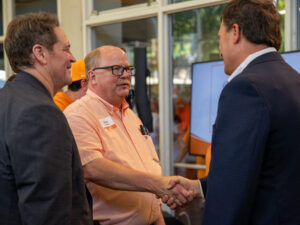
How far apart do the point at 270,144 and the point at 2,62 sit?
479 centimetres

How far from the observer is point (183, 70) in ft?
16.1

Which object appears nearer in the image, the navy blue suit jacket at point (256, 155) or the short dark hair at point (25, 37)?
the navy blue suit jacket at point (256, 155)

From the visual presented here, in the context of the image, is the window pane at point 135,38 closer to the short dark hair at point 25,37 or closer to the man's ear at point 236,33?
the short dark hair at point 25,37

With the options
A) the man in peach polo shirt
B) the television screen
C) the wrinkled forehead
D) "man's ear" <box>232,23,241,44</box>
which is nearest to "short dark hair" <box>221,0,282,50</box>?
"man's ear" <box>232,23,241,44</box>

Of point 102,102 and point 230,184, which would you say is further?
point 102,102

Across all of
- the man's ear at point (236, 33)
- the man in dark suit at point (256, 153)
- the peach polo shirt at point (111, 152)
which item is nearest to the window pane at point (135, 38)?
the peach polo shirt at point (111, 152)

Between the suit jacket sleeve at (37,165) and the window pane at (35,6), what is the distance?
365cm

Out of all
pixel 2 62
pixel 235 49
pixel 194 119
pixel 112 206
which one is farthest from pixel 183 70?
pixel 235 49

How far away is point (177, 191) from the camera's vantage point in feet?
7.75

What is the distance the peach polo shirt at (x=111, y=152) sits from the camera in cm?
220

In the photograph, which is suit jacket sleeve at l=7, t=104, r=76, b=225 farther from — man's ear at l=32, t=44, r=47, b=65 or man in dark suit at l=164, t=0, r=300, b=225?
man in dark suit at l=164, t=0, r=300, b=225

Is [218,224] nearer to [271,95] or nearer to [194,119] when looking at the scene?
[271,95]

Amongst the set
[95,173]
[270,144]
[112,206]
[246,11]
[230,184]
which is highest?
[246,11]

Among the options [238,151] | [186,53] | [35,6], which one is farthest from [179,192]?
[35,6]
